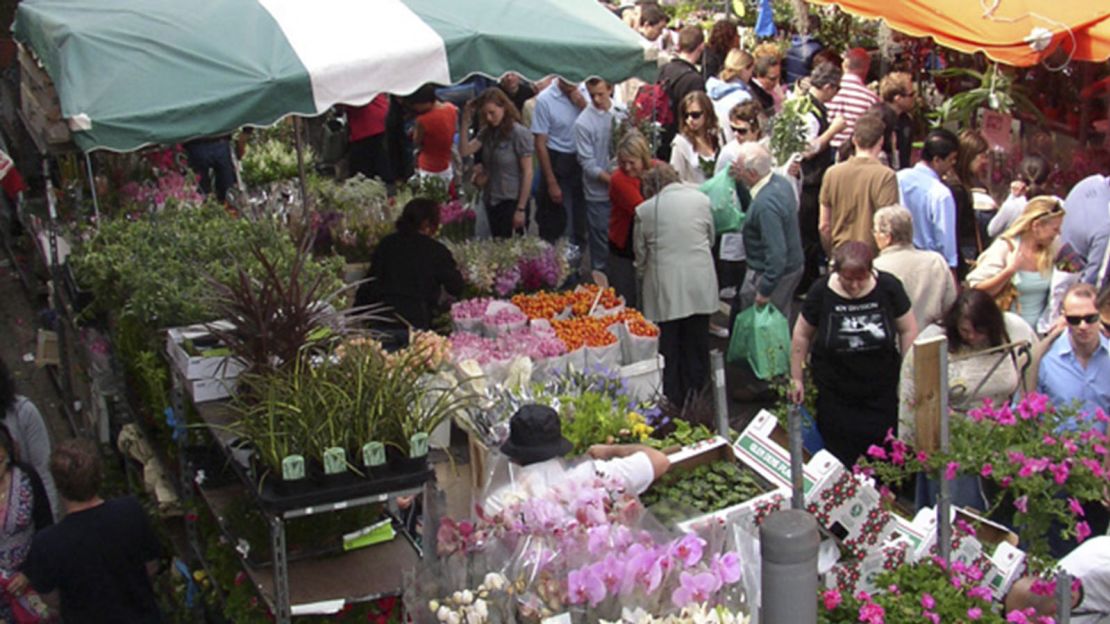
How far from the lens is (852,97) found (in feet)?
33.3

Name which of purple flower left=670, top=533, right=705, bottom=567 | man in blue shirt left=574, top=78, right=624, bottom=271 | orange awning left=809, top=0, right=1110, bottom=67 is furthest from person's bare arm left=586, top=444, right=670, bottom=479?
orange awning left=809, top=0, right=1110, bottom=67

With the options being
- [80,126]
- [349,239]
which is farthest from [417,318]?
[80,126]

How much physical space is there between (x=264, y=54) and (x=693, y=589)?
11.8 ft

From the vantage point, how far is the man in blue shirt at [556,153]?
10070 millimetres

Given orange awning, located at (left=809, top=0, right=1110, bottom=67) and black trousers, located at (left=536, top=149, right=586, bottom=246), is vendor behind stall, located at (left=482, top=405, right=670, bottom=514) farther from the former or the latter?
orange awning, located at (left=809, top=0, right=1110, bottom=67)

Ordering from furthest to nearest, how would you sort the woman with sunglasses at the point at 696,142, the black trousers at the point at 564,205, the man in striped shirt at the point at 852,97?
the black trousers at the point at 564,205 < the man in striped shirt at the point at 852,97 < the woman with sunglasses at the point at 696,142

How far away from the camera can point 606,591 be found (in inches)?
151

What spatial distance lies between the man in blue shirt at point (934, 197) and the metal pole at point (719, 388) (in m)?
3.46

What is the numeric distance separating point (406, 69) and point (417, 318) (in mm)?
1439

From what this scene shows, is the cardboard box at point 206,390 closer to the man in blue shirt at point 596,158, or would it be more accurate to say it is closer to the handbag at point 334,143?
the man in blue shirt at point 596,158

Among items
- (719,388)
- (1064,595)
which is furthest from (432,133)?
(1064,595)

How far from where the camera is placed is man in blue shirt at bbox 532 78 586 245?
1007 cm

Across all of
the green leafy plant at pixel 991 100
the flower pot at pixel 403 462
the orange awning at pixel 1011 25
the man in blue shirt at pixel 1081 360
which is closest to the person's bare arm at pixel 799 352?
the man in blue shirt at pixel 1081 360

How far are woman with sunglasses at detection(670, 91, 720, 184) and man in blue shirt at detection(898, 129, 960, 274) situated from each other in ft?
4.67
